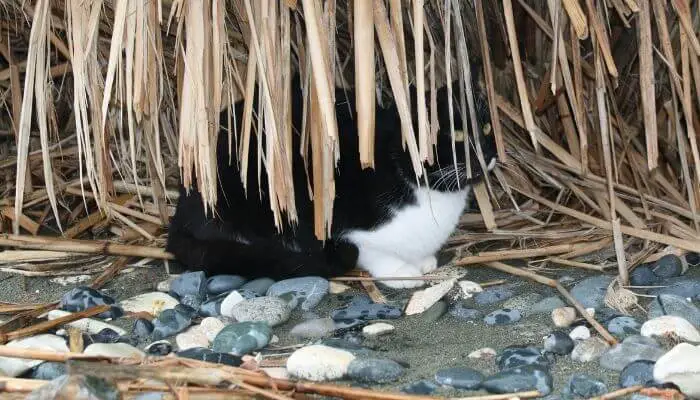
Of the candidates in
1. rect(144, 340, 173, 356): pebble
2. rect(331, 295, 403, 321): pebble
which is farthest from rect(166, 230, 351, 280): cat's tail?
rect(144, 340, 173, 356): pebble

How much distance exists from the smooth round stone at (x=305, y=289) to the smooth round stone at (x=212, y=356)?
0.43 m

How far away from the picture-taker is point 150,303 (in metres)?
2.29

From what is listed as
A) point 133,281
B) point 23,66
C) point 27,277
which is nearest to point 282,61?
point 133,281

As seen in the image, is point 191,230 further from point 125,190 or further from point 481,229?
point 481,229

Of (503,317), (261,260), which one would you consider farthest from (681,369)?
(261,260)

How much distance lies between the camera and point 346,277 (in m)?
2.45

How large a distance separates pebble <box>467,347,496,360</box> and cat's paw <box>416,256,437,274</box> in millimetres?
633

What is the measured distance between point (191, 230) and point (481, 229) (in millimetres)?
846

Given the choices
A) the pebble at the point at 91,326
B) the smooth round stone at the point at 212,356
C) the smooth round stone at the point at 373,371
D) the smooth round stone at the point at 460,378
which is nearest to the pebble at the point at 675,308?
the smooth round stone at the point at 460,378

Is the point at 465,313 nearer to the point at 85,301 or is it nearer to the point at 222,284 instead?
the point at 222,284

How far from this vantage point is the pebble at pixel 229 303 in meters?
2.19

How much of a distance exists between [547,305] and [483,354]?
314 millimetres

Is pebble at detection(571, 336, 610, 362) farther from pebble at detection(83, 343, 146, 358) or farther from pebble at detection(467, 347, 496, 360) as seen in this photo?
pebble at detection(83, 343, 146, 358)

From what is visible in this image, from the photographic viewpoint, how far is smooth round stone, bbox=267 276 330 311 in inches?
88.9
